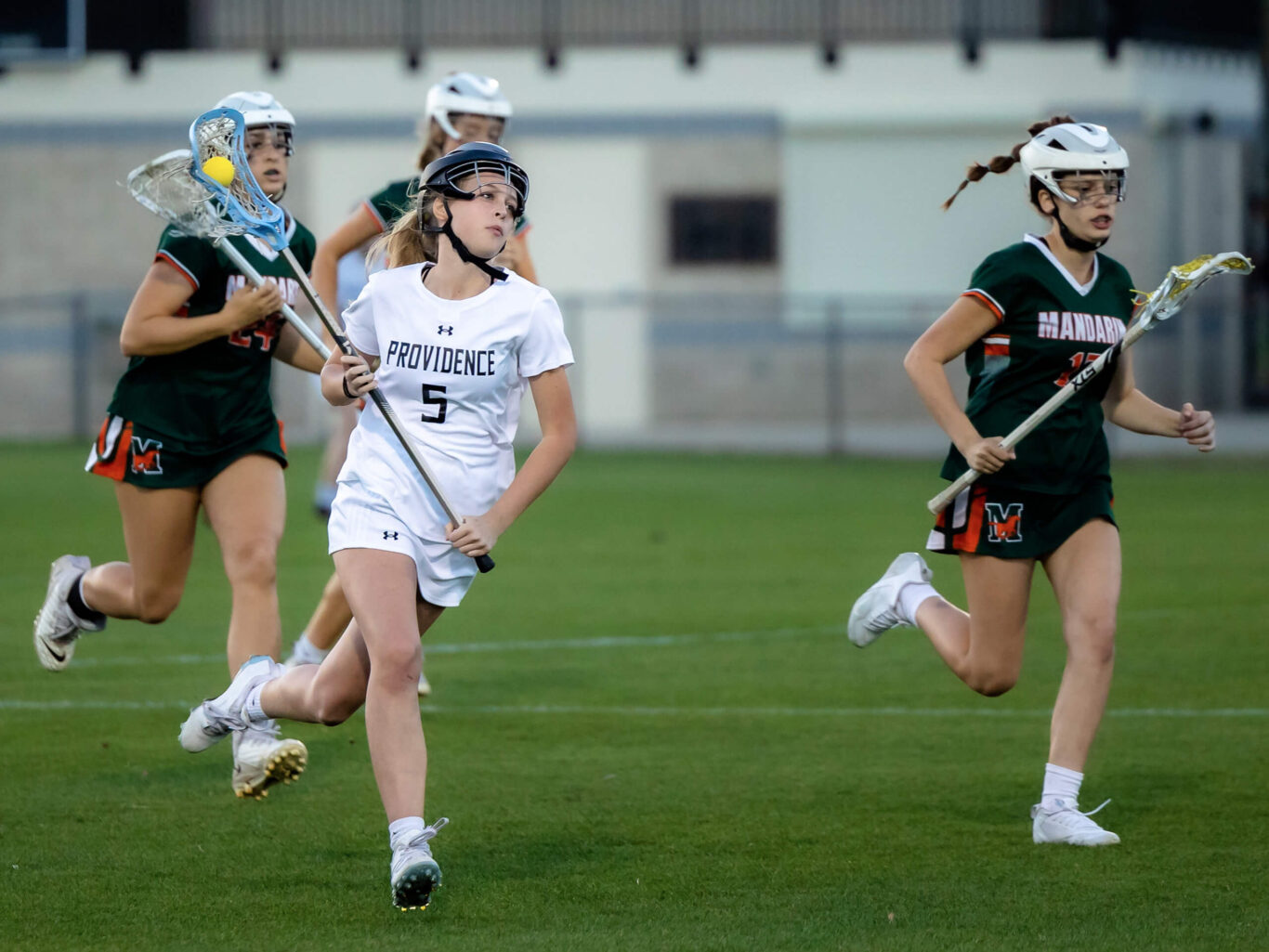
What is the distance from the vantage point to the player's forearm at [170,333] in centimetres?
636

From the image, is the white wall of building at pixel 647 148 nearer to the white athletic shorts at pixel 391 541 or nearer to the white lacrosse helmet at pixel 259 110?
the white lacrosse helmet at pixel 259 110

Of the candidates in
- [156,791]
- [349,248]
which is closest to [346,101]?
[349,248]

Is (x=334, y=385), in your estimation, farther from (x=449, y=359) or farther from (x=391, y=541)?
(x=391, y=541)

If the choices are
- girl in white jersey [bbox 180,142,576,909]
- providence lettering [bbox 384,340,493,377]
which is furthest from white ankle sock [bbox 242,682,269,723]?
providence lettering [bbox 384,340,493,377]

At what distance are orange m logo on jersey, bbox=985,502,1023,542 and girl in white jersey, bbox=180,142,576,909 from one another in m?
1.47

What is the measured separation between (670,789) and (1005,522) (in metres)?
1.46

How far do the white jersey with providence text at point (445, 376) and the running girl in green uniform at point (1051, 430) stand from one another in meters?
1.34

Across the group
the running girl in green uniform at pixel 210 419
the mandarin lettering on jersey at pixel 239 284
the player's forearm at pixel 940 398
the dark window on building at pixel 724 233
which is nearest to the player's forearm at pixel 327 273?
the running girl in green uniform at pixel 210 419

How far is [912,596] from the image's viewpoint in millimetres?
6789

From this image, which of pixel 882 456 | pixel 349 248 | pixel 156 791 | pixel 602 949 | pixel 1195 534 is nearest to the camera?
pixel 602 949

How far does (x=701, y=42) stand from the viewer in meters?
27.4

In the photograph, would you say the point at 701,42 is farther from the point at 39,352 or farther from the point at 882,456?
the point at 39,352

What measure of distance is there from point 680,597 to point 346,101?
1755cm

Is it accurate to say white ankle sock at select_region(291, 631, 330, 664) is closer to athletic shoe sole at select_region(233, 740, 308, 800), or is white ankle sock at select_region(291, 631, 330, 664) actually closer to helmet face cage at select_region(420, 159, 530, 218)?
athletic shoe sole at select_region(233, 740, 308, 800)
